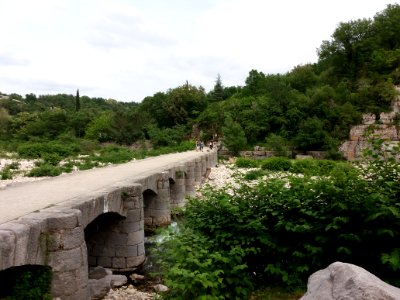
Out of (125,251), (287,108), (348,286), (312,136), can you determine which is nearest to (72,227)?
(348,286)

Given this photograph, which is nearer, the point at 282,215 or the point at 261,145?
the point at 282,215

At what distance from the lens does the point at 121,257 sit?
10039mm

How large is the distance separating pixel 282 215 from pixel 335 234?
0.91 metres

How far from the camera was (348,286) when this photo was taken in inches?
128

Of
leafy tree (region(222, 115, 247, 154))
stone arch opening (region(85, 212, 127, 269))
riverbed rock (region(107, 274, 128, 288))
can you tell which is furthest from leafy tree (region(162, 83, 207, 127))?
riverbed rock (region(107, 274, 128, 288))

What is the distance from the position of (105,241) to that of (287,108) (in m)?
38.8

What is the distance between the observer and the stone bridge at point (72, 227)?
5.21 m

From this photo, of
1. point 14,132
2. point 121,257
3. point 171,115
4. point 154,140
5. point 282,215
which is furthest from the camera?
point 14,132

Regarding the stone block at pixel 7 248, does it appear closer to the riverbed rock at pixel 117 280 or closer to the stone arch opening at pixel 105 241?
the riverbed rock at pixel 117 280

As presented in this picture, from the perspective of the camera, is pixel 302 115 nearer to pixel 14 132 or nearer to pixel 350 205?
pixel 350 205

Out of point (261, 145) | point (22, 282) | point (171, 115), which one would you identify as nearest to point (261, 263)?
point (22, 282)

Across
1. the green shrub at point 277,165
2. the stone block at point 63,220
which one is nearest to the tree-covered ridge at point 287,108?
the green shrub at point 277,165

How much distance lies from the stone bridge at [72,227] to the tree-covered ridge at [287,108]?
31372mm

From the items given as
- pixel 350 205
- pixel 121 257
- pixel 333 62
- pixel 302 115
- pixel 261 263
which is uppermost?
pixel 333 62
